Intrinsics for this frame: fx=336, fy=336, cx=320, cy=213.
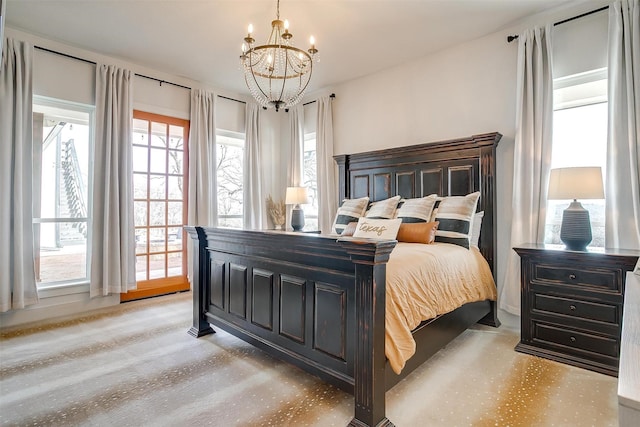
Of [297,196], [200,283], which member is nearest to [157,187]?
[297,196]

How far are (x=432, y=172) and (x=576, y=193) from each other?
134cm

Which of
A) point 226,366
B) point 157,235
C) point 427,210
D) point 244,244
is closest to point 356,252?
point 244,244

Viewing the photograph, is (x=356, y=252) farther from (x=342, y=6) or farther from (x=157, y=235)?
(x=157, y=235)

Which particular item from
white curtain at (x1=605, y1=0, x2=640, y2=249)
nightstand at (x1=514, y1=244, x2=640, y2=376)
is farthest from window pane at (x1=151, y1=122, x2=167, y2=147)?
white curtain at (x1=605, y1=0, x2=640, y2=249)

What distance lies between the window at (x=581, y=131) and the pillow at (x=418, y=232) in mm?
1085

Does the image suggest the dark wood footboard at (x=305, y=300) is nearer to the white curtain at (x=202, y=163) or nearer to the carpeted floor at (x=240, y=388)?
the carpeted floor at (x=240, y=388)

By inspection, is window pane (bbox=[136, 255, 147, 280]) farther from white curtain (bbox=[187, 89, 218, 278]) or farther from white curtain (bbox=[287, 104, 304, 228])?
white curtain (bbox=[287, 104, 304, 228])

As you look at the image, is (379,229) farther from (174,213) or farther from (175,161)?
(175,161)

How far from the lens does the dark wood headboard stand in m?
3.19

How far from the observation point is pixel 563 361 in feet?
7.89

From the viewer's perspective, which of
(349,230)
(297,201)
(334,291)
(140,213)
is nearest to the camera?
(334,291)

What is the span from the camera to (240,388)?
2066 mm

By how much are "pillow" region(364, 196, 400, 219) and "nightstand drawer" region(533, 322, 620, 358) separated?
60.9 inches

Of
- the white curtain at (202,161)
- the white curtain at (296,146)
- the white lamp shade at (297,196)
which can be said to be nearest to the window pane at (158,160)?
the white curtain at (202,161)
